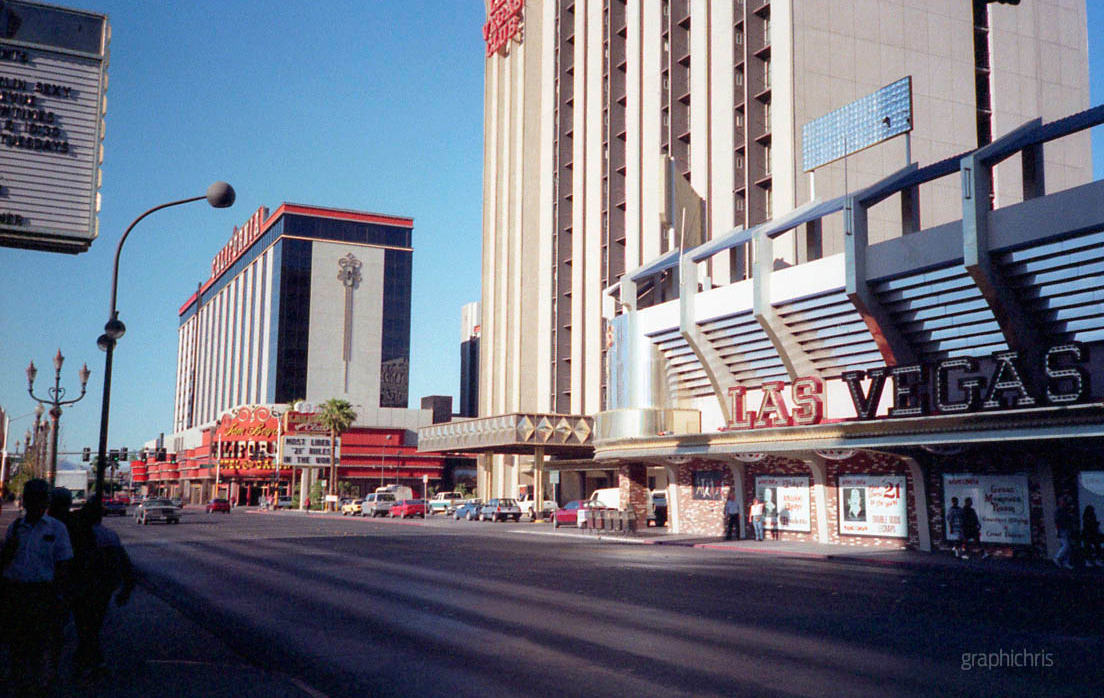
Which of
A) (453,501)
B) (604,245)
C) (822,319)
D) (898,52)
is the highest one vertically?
(898,52)

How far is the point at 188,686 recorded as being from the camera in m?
8.78

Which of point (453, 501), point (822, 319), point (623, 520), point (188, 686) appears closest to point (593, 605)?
point (188, 686)

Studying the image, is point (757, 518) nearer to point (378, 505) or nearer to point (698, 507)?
point (698, 507)

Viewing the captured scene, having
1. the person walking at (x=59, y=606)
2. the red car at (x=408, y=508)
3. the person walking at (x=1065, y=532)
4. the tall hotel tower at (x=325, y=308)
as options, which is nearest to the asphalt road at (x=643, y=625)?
the person walking at (x=1065, y=532)

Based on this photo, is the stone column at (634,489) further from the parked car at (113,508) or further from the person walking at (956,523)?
the parked car at (113,508)

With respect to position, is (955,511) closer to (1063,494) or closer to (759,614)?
(1063,494)

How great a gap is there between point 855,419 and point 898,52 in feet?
86.2

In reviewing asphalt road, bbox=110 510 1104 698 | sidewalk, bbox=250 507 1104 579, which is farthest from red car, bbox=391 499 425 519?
asphalt road, bbox=110 510 1104 698

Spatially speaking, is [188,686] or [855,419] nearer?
[188,686]

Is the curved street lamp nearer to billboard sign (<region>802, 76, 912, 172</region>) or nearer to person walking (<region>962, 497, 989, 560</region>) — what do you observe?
person walking (<region>962, 497, 989, 560</region>)

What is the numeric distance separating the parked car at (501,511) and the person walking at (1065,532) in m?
39.0

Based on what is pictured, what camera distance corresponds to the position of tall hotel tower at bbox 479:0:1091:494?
47.1 m

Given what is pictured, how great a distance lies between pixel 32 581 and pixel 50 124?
349 centimetres

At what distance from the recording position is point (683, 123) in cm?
5712
